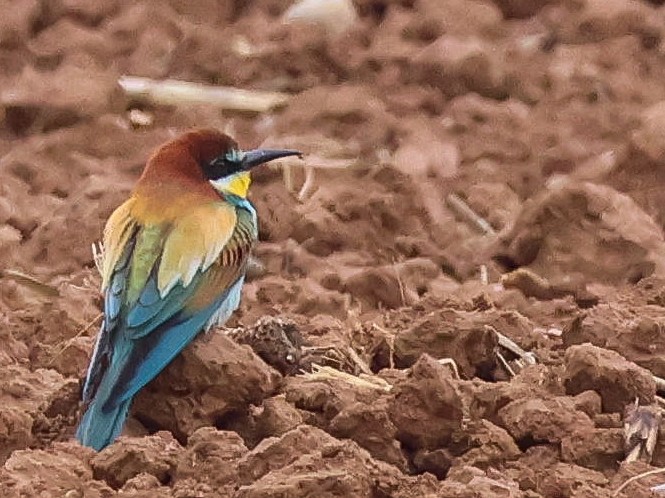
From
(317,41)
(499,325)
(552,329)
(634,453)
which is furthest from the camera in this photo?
(317,41)

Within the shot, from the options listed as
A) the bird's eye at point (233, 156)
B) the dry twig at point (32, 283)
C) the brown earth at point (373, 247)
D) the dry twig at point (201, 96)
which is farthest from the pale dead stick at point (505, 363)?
the dry twig at point (201, 96)

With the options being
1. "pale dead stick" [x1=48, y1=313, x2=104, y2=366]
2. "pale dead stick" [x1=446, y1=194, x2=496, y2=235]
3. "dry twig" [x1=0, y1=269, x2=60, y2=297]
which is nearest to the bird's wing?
"pale dead stick" [x1=48, y1=313, x2=104, y2=366]

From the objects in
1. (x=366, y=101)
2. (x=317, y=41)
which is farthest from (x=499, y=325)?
(x=317, y=41)

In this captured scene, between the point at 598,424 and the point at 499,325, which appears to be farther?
the point at 499,325

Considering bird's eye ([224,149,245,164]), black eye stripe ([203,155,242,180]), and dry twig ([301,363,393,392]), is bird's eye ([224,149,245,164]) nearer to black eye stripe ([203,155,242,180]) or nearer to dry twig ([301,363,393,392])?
black eye stripe ([203,155,242,180])

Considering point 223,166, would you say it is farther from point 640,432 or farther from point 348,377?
point 640,432

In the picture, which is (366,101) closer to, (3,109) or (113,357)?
(3,109)

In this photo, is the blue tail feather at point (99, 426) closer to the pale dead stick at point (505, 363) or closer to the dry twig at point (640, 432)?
the pale dead stick at point (505, 363)
